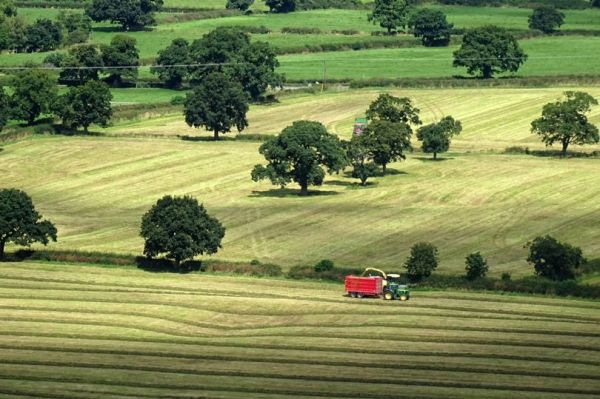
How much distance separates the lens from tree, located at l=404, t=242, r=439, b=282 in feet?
529

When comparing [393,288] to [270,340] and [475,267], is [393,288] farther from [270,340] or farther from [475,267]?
[270,340]

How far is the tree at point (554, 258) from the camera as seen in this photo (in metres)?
161

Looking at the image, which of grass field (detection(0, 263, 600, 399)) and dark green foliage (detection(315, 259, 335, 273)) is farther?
dark green foliage (detection(315, 259, 335, 273))

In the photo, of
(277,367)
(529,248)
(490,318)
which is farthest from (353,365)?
(529,248)

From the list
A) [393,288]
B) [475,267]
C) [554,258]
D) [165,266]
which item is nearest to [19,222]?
[165,266]

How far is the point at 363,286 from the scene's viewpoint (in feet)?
519

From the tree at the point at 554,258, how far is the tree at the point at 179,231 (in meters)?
29.7

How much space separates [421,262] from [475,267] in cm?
484

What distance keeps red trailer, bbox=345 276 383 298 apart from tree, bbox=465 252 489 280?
27.4 ft

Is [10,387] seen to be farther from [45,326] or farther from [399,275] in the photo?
[399,275]

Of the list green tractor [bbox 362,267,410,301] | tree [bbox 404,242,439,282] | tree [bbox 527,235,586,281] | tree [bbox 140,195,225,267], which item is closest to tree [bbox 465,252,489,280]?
tree [bbox 404,242,439,282]

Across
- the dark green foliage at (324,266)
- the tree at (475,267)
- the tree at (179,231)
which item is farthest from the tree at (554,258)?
the tree at (179,231)

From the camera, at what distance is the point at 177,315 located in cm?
15088

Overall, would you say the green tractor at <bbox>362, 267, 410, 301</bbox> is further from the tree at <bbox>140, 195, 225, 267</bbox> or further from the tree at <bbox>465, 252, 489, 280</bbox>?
the tree at <bbox>140, 195, 225, 267</bbox>
